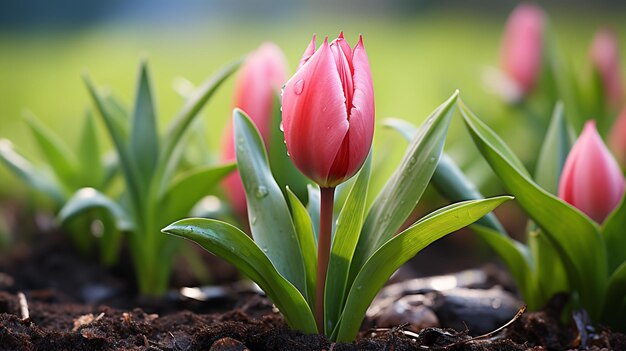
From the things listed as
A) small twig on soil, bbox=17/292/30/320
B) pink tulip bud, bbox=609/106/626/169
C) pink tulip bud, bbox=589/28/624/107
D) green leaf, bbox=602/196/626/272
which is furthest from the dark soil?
pink tulip bud, bbox=589/28/624/107

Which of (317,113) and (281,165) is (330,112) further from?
(281,165)

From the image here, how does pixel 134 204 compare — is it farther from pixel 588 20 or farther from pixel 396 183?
pixel 588 20

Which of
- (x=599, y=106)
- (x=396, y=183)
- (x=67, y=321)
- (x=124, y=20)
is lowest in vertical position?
(x=67, y=321)

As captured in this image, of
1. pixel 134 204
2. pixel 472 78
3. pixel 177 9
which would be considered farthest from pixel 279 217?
pixel 177 9

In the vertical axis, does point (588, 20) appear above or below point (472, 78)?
above

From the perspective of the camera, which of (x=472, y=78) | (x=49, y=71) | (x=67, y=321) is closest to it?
(x=67, y=321)

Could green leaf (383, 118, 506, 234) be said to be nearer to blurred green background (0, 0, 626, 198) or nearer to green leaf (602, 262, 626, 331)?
green leaf (602, 262, 626, 331)

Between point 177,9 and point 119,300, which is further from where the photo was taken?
point 177,9
